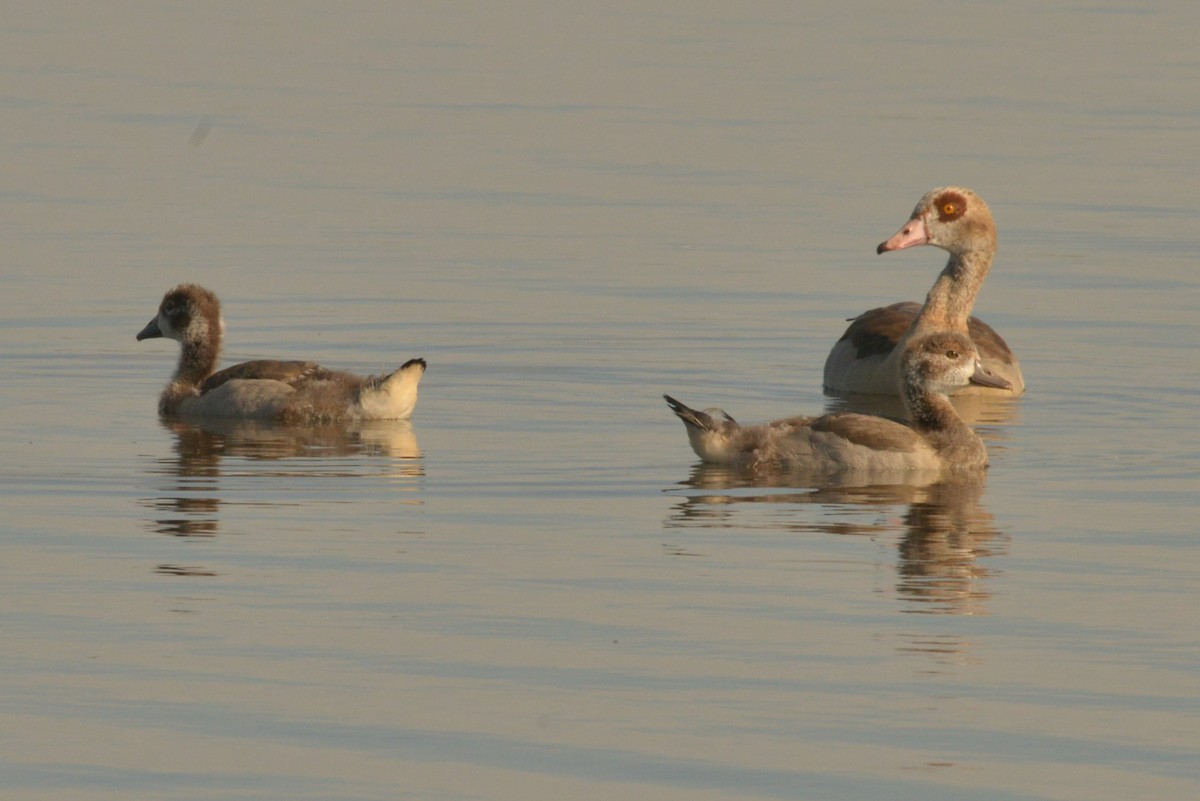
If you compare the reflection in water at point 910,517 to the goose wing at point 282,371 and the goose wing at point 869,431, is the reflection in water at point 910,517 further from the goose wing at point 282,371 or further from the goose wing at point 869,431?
the goose wing at point 282,371

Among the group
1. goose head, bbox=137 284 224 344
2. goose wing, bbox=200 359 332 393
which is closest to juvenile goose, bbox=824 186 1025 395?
goose wing, bbox=200 359 332 393

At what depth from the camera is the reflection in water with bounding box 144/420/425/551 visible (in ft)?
40.2

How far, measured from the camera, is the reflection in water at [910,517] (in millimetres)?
10727

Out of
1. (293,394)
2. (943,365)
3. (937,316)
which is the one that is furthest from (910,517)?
(937,316)

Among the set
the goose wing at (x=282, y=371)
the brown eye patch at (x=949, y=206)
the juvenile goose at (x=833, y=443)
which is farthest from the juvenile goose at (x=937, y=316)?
the goose wing at (x=282, y=371)

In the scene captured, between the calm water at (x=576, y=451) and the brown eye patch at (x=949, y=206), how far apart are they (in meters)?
1.18

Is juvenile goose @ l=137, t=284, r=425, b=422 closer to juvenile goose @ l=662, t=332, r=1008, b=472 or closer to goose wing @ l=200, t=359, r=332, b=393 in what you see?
goose wing @ l=200, t=359, r=332, b=393

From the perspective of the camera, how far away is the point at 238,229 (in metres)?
23.1

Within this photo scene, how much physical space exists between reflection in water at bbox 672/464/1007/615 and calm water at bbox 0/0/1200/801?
0.14ft

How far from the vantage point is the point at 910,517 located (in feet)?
41.5

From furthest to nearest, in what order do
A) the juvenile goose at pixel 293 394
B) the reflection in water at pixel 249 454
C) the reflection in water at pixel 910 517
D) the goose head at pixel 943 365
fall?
the juvenile goose at pixel 293 394 → the goose head at pixel 943 365 → the reflection in water at pixel 249 454 → the reflection in water at pixel 910 517

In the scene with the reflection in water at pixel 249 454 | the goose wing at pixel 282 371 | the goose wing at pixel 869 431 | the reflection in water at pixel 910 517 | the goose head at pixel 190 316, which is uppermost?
the goose head at pixel 190 316

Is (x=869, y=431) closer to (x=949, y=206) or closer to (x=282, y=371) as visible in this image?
(x=282, y=371)

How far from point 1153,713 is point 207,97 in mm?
24492
